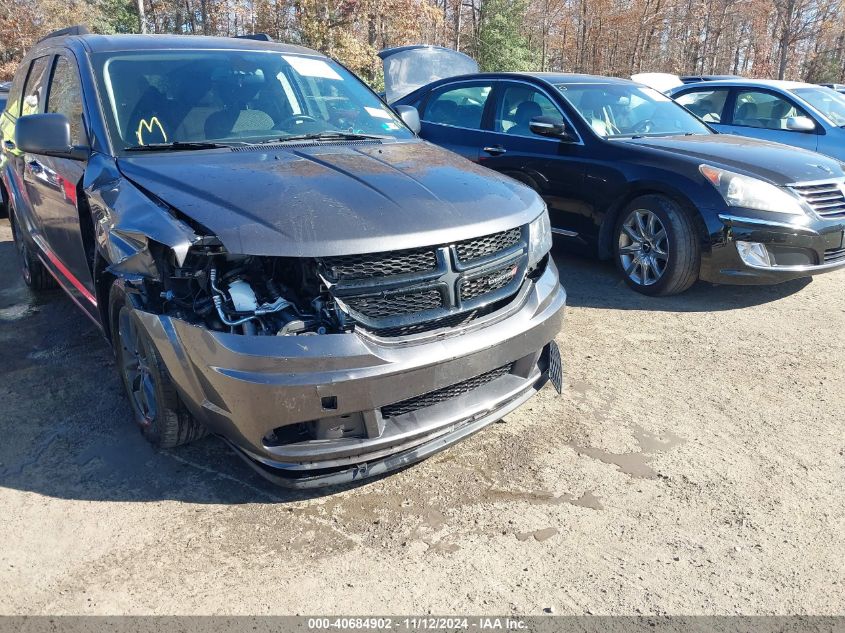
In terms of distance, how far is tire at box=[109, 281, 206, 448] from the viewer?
2715 millimetres

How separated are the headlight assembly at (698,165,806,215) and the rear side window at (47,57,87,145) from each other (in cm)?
425

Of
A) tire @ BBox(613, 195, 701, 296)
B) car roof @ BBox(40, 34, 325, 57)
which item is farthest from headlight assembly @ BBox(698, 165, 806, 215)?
car roof @ BBox(40, 34, 325, 57)

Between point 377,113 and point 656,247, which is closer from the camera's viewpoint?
point 377,113

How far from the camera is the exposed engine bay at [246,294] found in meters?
2.40

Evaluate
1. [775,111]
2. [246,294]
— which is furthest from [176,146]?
[775,111]

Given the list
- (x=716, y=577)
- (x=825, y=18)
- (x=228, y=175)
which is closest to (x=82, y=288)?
(x=228, y=175)

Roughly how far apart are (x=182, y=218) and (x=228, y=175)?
14.9 inches

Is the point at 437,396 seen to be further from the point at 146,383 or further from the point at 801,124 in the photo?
the point at 801,124

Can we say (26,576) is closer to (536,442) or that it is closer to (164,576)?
(164,576)

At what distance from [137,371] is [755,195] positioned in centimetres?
433

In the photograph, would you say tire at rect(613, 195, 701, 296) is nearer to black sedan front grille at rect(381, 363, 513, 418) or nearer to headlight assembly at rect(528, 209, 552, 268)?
headlight assembly at rect(528, 209, 552, 268)

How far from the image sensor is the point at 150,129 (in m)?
3.31

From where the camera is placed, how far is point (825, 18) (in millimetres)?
34094

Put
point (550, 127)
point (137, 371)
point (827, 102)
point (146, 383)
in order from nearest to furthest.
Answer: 1. point (146, 383)
2. point (137, 371)
3. point (550, 127)
4. point (827, 102)
